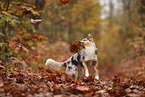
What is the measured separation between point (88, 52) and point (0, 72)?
83.0 inches

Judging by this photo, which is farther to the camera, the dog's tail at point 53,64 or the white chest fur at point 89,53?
the dog's tail at point 53,64

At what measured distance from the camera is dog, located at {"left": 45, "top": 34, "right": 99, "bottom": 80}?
13.4 ft

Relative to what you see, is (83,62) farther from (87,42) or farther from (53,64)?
(53,64)

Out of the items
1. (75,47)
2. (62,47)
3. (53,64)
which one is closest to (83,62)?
(75,47)

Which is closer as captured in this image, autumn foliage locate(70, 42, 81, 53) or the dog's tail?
autumn foliage locate(70, 42, 81, 53)

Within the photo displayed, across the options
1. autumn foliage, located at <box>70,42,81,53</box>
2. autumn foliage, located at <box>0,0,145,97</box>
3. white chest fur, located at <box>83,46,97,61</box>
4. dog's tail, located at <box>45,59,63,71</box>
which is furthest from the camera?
dog's tail, located at <box>45,59,63,71</box>

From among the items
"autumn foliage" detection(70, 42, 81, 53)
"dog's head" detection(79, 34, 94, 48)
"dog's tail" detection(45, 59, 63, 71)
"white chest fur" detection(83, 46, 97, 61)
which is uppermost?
"dog's head" detection(79, 34, 94, 48)

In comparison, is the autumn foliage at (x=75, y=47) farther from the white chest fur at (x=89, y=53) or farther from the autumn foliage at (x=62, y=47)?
the white chest fur at (x=89, y=53)

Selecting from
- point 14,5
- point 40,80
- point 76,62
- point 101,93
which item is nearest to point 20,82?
point 40,80

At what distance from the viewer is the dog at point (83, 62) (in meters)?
4.09

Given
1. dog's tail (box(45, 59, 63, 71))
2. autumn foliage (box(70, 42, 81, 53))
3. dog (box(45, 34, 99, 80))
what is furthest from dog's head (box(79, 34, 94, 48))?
dog's tail (box(45, 59, 63, 71))

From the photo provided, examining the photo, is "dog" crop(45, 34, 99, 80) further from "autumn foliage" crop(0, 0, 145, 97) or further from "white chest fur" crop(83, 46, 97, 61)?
"autumn foliage" crop(0, 0, 145, 97)

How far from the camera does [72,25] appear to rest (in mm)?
19594

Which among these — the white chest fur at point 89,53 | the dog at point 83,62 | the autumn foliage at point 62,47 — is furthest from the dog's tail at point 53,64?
the white chest fur at point 89,53
